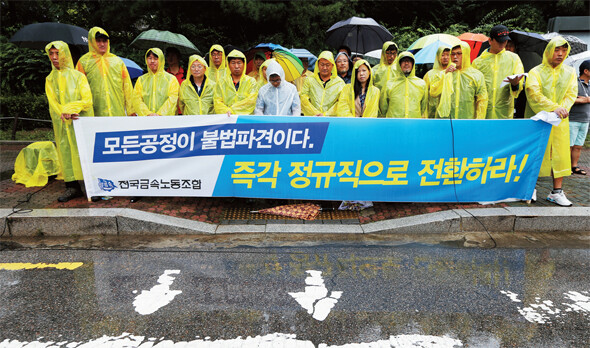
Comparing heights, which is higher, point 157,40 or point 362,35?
point 362,35

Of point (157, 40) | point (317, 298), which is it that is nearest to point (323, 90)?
point (317, 298)

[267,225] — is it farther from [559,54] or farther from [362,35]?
[362,35]

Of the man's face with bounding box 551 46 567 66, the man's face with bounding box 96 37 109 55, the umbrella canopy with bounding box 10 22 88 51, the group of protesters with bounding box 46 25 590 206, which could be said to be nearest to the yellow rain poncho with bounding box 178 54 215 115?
the group of protesters with bounding box 46 25 590 206

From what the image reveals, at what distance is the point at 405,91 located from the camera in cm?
536

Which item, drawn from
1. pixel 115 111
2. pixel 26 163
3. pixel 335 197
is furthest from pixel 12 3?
pixel 335 197

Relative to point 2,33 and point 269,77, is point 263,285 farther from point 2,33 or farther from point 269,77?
point 2,33

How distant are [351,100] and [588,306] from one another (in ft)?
11.0

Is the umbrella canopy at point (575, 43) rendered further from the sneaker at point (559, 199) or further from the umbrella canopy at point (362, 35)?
the sneaker at point (559, 199)

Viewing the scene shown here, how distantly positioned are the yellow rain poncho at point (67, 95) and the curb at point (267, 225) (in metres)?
0.85

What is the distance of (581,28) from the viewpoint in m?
13.2

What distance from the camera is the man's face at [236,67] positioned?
5527 millimetres

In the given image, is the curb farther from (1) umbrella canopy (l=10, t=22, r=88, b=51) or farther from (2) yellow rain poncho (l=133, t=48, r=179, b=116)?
(1) umbrella canopy (l=10, t=22, r=88, b=51)

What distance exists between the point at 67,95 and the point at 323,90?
Result: 3.33 meters

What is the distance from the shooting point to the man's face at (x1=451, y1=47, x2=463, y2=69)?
5289mm
